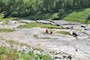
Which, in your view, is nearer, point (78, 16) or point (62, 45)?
point (62, 45)

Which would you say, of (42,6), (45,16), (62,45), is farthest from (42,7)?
(62,45)

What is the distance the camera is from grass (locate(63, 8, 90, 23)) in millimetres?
115938

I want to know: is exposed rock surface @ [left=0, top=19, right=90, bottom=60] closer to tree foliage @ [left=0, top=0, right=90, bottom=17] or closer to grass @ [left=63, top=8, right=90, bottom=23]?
grass @ [left=63, top=8, right=90, bottom=23]

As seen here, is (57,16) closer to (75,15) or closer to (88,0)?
(75,15)

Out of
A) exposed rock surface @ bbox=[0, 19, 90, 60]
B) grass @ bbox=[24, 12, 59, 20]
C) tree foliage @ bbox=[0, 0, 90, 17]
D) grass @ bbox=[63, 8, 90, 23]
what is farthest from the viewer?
tree foliage @ bbox=[0, 0, 90, 17]

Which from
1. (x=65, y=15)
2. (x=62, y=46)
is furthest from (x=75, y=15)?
(x=62, y=46)

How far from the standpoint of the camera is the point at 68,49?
178 ft

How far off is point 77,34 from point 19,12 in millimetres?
63147

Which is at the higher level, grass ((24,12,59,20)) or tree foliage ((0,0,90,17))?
tree foliage ((0,0,90,17))

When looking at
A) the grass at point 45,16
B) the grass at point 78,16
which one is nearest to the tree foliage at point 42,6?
the grass at point 45,16

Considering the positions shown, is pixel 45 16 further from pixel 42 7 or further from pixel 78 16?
pixel 78 16

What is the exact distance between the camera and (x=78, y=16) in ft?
396

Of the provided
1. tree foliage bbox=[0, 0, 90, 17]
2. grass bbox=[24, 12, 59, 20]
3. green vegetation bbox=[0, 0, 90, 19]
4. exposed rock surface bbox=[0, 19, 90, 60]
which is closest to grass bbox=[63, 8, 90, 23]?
green vegetation bbox=[0, 0, 90, 19]

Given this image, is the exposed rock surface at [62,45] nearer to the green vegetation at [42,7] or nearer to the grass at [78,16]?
the grass at [78,16]
